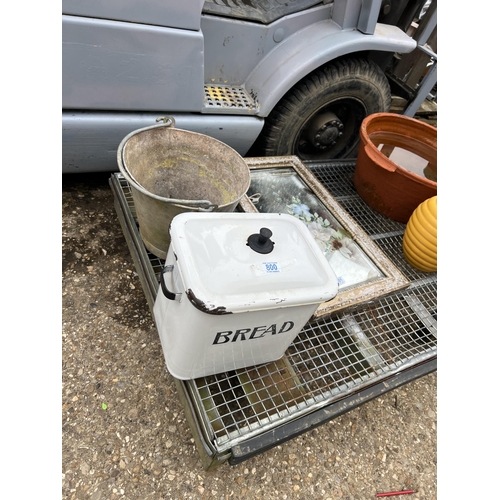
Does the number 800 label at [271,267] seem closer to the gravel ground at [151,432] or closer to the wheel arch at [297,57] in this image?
the gravel ground at [151,432]

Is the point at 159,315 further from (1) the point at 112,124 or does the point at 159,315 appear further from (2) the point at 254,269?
(1) the point at 112,124

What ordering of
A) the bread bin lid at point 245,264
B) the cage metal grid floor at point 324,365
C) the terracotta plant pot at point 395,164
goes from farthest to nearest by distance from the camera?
the terracotta plant pot at point 395,164 < the cage metal grid floor at point 324,365 < the bread bin lid at point 245,264

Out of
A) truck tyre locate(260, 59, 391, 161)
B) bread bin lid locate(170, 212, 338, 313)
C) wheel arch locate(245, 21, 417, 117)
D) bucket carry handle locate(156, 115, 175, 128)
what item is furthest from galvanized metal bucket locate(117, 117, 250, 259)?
truck tyre locate(260, 59, 391, 161)

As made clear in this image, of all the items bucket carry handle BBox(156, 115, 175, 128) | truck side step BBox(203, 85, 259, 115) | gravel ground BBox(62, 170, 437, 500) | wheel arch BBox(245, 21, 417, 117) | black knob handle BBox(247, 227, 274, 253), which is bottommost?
gravel ground BBox(62, 170, 437, 500)

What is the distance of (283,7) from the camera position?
6.89 ft

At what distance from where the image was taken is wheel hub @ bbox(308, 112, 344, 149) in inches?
102

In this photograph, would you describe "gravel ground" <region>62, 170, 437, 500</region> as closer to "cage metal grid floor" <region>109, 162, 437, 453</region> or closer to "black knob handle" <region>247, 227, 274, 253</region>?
Answer: "cage metal grid floor" <region>109, 162, 437, 453</region>

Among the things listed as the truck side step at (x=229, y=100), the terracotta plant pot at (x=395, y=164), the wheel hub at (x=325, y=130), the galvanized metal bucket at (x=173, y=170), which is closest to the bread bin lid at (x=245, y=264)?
the galvanized metal bucket at (x=173, y=170)

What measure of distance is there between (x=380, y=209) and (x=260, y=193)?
35.5 inches

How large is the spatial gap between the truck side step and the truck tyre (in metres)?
0.27

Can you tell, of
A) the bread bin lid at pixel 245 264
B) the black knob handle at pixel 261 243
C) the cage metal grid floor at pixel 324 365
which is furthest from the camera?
the cage metal grid floor at pixel 324 365

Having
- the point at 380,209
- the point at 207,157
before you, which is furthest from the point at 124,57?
the point at 380,209

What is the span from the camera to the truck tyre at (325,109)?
91.3 inches

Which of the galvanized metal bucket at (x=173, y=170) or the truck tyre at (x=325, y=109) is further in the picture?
the truck tyre at (x=325, y=109)
